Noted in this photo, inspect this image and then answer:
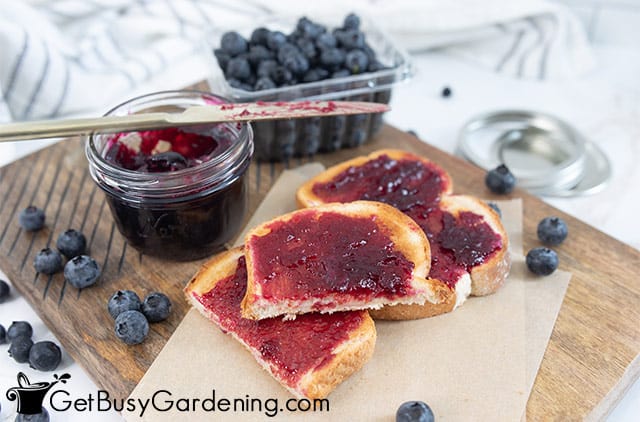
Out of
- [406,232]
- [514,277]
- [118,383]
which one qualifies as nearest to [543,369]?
[514,277]

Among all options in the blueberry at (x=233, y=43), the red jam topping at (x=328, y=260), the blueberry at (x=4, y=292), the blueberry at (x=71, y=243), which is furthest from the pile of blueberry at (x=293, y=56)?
the blueberry at (x=4, y=292)

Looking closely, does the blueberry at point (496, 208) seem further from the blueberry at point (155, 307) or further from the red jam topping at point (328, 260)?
the blueberry at point (155, 307)

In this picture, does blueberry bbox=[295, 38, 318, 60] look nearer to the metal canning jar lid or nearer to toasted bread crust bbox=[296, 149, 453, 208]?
toasted bread crust bbox=[296, 149, 453, 208]

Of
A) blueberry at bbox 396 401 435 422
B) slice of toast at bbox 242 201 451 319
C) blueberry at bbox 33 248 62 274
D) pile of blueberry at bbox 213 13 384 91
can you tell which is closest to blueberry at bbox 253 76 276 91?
pile of blueberry at bbox 213 13 384 91

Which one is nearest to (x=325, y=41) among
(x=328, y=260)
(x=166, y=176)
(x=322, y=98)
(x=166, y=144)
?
(x=322, y=98)

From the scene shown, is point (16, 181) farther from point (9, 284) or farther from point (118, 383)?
point (118, 383)

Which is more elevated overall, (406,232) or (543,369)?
(406,232)
